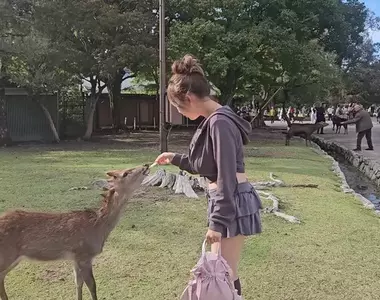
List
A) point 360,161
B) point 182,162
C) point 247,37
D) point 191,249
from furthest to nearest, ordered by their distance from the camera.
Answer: point 247,37, point 360,161, point 191,249, point 182,162

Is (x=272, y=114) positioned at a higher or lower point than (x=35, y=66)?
lower

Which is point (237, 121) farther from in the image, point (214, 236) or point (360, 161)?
point (360, 161)

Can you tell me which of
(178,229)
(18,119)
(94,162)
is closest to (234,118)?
(178,229)

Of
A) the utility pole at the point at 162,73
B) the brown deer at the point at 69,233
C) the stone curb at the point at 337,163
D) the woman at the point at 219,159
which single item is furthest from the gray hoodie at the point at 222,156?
the utility pole at the point at 162,73

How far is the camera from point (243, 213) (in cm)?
270

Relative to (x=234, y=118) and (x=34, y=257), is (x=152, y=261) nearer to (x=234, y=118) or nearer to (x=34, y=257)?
(x=34, y=257)

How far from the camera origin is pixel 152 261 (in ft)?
15.2

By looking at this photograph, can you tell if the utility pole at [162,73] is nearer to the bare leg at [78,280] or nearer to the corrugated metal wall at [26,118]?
the corrugated metal wall at [26,118]

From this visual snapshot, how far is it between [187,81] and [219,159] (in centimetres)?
43

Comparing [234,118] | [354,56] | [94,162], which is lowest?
[94,162]

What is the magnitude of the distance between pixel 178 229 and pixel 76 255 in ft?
7.55

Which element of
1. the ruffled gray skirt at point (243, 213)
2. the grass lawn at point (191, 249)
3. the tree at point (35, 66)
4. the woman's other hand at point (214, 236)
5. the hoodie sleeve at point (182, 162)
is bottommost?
the grass lawn at point (191, 249)

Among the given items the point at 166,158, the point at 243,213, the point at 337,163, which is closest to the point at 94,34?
the point at 337,163

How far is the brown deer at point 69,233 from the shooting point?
133 inches
